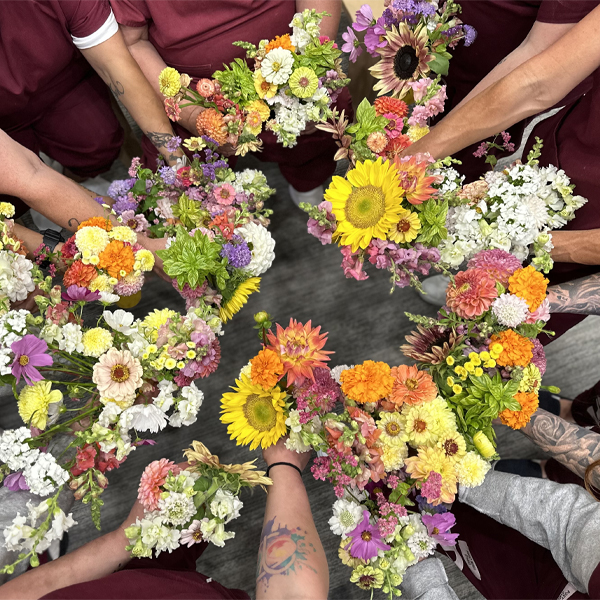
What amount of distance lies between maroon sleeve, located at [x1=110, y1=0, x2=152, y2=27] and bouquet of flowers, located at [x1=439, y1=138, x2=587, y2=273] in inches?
38.2

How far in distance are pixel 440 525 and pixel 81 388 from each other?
2.53 ft

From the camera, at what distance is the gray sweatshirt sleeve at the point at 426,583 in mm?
968

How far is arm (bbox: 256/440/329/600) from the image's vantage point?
956mm

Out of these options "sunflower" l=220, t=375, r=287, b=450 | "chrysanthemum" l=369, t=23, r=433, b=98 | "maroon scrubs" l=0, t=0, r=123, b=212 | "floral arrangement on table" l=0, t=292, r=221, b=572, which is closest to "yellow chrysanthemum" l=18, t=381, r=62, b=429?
"floral arrangement on table" l=0, t=292, r=221, b=572

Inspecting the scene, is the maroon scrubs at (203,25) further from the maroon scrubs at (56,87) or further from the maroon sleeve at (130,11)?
the maroon scrubs at (56,87)

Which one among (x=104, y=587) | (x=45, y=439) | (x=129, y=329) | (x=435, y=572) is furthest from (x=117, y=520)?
(x=435, y=572)

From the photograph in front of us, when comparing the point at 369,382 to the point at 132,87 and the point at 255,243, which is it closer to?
the point at 255,243

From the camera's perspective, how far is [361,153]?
3.51 ft

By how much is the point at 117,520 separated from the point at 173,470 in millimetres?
843

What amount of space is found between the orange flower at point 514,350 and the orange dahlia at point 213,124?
2.60 ft

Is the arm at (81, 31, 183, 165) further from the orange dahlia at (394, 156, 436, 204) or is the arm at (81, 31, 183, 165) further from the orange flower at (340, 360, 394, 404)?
the orange flower at (340, 360, 394, 404)

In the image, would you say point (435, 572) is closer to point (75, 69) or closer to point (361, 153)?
point (361, 153)

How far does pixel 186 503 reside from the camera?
0.93 metres

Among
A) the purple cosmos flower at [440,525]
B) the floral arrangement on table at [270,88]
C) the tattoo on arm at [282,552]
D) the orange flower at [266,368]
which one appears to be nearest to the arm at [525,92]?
the floral arrangement on table at [270,88]
